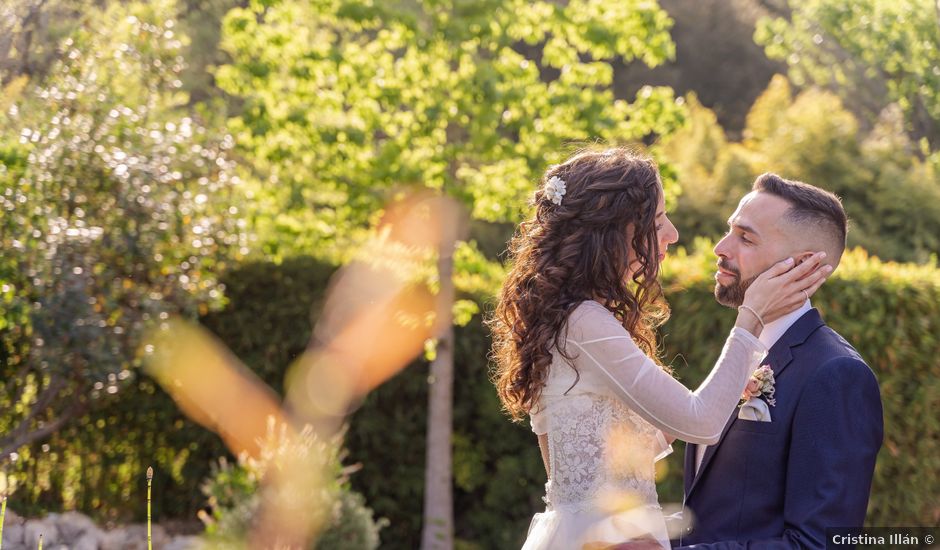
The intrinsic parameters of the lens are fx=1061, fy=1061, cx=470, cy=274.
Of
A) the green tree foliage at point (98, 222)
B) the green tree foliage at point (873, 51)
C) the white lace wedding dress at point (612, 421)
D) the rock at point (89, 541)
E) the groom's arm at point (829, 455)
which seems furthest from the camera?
the green tree foliage at point (873, 51)

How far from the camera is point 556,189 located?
10.0ft

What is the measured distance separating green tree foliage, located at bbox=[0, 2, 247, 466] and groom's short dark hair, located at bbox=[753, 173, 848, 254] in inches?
219

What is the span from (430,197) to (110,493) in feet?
13.9

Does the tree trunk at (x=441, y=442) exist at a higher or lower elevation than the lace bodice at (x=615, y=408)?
lower

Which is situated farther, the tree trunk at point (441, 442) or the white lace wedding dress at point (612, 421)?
the tree trunk at point (441, 442)

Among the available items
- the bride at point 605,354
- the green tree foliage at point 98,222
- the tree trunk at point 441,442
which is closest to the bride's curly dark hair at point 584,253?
the bride at point 605,354

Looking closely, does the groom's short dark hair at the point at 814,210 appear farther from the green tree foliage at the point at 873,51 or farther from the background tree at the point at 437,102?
the green tree foliage at the point at 873,51

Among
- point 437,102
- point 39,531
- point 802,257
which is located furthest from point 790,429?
point 39,531

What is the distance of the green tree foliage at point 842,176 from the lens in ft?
49.5

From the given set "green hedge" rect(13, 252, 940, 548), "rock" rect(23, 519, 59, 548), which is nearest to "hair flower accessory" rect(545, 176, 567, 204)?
"green hedge" rect(13, 252, 940, 548)

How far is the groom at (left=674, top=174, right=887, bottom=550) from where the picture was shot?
8.93 ft

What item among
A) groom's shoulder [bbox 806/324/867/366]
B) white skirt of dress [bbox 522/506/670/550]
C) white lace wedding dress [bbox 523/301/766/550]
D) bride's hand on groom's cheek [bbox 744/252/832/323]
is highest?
bride's hand on groom's cheek [bbox 744/252/832/323]

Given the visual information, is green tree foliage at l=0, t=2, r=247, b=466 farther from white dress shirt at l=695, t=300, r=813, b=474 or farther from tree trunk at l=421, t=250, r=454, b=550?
white dress shirt at l=695, t=300, r=813, b=474

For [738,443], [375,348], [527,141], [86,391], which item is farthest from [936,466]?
[86,391]
